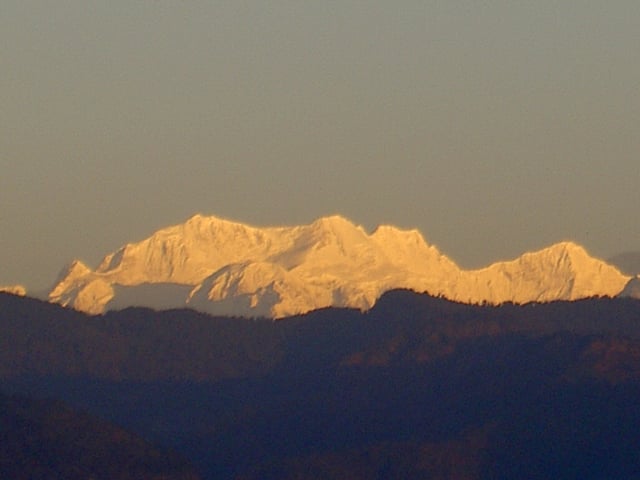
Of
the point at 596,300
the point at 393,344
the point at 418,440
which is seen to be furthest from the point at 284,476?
the point at 596,300

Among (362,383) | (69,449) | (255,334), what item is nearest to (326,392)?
(362,383)

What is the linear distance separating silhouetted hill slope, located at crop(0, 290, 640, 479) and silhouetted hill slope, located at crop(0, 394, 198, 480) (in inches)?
410

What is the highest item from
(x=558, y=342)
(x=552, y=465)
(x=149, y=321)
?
(x=149, y=321)

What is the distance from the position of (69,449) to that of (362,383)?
34.6 m

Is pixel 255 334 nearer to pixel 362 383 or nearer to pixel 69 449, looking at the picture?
pixel 362 383

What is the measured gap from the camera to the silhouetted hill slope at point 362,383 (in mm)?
101750

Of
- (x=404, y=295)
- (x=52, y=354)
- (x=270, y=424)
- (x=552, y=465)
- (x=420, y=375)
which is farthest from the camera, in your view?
(x=404, y=295)

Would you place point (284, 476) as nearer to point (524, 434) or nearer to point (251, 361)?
point (524, 434)

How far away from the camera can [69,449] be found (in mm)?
86438

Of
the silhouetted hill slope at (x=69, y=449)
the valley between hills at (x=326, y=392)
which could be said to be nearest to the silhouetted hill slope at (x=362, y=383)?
the valley between hills at (x=326, y=392)

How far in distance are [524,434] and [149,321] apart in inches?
1698

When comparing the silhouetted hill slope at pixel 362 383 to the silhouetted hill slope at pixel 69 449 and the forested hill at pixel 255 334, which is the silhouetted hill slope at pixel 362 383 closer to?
the forested hill at pixel 255 334

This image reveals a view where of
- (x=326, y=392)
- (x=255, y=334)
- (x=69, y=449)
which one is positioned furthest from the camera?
(x=255, y=334)

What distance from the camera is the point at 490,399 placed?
113 meters
